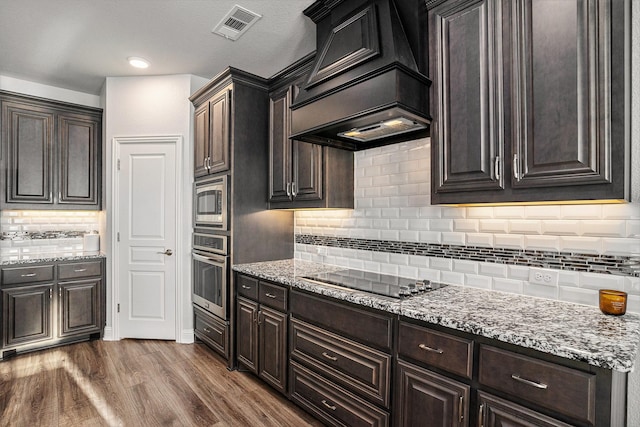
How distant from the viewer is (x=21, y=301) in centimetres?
332

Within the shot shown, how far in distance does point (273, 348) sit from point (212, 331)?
3.36ft

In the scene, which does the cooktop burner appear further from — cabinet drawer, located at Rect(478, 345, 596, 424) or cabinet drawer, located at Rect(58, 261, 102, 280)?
cabinet drawer, located at Rect(58, 261, 102, 280)

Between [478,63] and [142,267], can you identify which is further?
[142,267]

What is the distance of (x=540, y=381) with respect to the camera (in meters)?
1.23

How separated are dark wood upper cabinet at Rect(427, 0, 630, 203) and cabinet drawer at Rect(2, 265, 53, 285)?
3835mm

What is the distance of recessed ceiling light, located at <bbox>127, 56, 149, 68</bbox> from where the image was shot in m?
3.33

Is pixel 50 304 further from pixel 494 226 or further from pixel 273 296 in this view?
pixel 494 226

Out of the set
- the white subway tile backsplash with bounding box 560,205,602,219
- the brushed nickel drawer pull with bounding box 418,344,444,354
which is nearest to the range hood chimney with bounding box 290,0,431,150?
the white subway tile backsplash with bounding box 560,205,602,219

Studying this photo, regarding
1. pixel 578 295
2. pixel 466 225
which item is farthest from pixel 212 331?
pixel 578 295

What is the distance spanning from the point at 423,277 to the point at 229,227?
1.71 m

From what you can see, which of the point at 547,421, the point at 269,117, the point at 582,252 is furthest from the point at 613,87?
the point at 269,117

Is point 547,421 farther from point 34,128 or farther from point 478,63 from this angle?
point 34,128

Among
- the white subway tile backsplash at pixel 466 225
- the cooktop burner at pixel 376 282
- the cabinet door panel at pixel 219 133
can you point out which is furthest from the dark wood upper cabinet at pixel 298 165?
the white subway tile backsplash at pixel 466 225

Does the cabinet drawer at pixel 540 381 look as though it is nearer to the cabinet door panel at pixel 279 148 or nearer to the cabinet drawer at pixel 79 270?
the cabinet door panel at pixel 279 148
